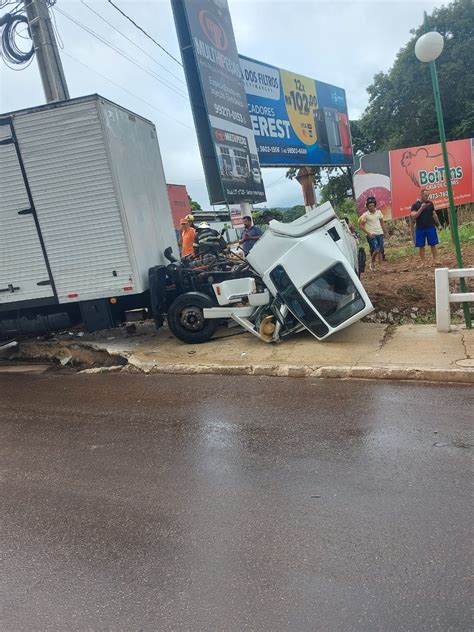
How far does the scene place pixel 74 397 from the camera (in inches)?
244

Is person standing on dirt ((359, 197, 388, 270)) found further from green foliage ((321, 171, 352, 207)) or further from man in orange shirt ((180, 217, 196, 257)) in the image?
green foliage ((321, 171, 352, 207))

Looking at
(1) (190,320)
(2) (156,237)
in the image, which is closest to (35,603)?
(1) (190,320)

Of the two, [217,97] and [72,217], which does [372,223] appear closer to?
[217,97]

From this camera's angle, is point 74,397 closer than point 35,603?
No

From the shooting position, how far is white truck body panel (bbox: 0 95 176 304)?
23.0 ft

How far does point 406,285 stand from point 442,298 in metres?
2.30

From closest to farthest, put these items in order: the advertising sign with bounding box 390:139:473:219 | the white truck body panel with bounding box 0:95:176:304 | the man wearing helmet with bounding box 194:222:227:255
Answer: the white truck body panel with bounding box 0:95:176:304 → the man wearing helmet with bounding box 194:222:227:255 → the advertising sign with bounding box 390:139:473:219

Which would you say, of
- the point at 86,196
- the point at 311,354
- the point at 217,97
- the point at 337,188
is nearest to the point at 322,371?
the point at 311,354

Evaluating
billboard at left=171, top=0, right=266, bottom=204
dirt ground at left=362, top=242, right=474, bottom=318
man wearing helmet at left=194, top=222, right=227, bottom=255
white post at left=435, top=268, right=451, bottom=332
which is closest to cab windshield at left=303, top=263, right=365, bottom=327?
white post at left=435, top=268, right=451, bottom=332

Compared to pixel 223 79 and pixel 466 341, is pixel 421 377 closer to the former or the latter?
pixel 466 341

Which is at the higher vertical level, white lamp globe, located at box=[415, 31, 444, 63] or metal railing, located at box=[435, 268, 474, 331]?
white lamp globe, located at box=[415, 31, 444, 63]

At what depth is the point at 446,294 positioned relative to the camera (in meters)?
6.57

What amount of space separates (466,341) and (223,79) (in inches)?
334

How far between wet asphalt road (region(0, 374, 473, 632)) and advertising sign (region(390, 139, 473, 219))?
531 inches
